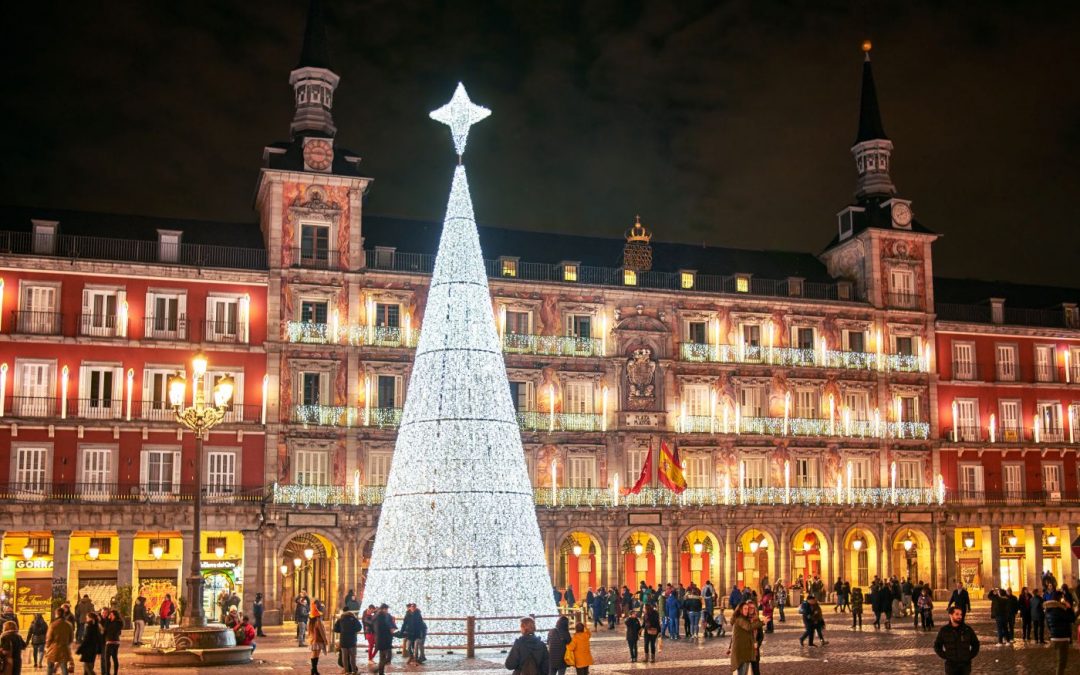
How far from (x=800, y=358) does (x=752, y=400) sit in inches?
122

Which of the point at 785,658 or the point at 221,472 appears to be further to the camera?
the point at 221,472

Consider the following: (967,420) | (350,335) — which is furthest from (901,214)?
(350,335)

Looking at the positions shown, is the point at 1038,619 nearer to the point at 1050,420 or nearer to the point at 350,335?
the point at 350,335

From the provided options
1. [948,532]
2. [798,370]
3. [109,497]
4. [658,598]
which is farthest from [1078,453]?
[109,497]

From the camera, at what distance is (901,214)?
5966 cm

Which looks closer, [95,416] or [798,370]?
[95,416]

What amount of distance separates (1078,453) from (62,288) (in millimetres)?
46613

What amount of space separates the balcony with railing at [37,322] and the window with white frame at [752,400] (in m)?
28.5

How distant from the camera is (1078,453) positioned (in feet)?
199

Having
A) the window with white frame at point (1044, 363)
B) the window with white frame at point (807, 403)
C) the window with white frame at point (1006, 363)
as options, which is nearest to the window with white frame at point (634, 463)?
the window with white frame at point (807, 403)

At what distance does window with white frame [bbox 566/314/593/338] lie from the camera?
176 feet

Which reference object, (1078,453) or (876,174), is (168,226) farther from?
(1078,453)

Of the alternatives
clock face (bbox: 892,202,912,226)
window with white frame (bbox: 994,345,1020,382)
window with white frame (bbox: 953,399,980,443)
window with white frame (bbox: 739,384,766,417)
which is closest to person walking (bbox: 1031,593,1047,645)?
window with white frame (bbox: 739,384,766,417)

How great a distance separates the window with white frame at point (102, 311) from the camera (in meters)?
47.1
